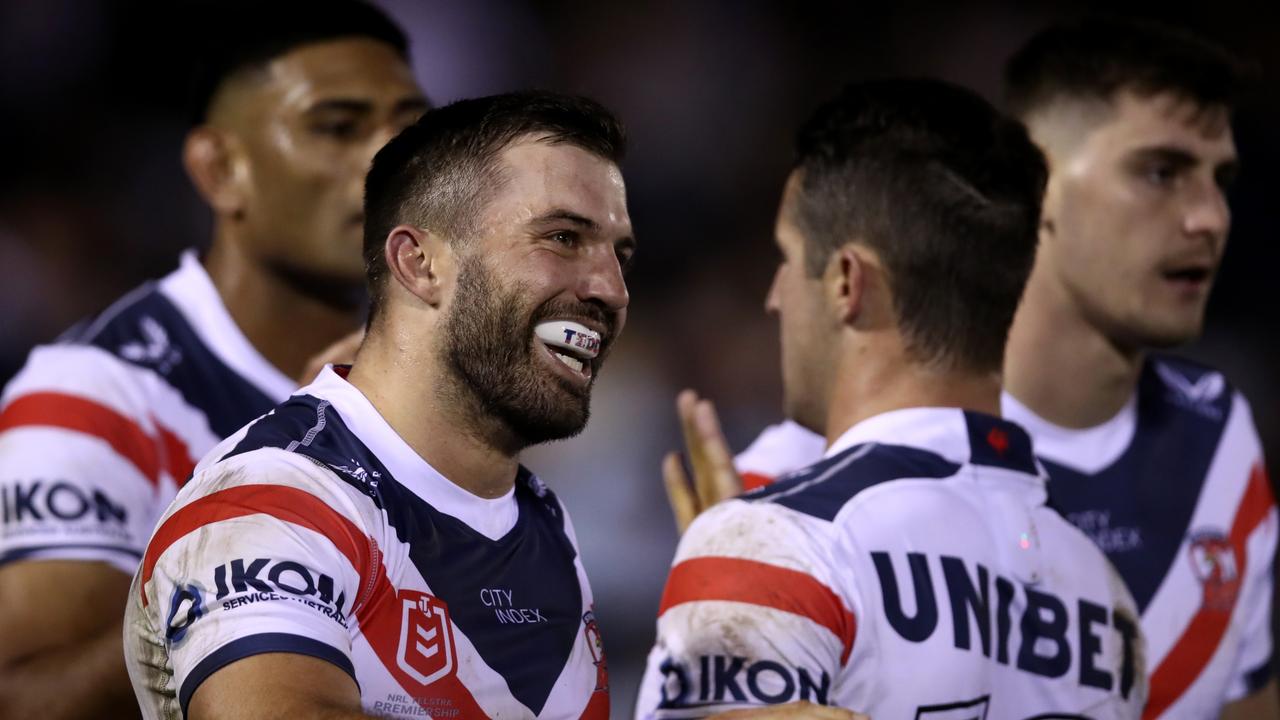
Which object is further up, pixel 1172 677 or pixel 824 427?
pixel 824 427

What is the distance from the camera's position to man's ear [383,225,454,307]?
2.00 m

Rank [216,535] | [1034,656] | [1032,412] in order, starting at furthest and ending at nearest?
[1032,412]
[1034,656]
[216,535]

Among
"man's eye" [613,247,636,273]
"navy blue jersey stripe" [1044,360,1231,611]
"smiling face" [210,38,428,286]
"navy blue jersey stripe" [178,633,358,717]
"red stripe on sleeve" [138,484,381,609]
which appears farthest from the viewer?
"smiling face" [210,38,428,286]

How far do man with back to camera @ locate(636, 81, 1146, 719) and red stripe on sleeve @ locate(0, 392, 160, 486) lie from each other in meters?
1.31

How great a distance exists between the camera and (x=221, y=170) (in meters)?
3.56

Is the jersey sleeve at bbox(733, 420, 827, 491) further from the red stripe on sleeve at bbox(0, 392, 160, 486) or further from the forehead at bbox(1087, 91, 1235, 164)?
the red stripe on sleeve at bbox(0, 392, 160, 486)

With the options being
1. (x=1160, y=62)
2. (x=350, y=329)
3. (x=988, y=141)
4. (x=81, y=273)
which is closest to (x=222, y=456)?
(x=988, y=141)

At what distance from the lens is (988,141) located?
2.67 m

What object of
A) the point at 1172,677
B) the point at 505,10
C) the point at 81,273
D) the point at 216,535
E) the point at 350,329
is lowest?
the point at 1172,677

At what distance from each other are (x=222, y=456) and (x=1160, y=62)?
253 cm

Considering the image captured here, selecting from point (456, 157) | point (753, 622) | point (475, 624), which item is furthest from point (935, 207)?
point (475, 624)

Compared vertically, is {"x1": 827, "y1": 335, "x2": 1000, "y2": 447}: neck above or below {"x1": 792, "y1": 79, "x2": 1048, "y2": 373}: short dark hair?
below

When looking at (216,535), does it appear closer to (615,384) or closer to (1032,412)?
(1032,412)

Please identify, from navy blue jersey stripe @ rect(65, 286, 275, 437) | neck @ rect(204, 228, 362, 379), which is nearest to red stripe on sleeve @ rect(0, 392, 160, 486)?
navy blue jersey stripe @ rect(65, 286, 275, 437)
